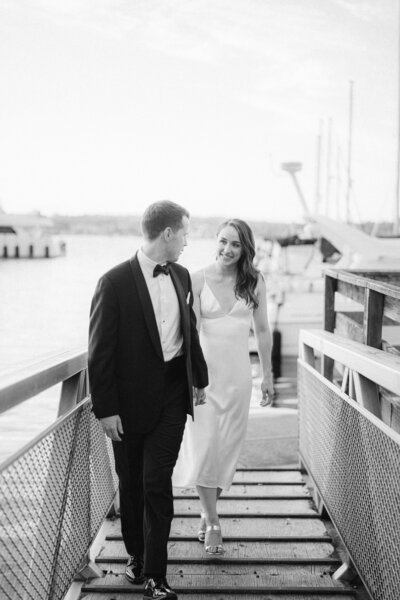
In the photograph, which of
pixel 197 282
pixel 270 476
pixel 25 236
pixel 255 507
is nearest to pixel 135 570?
pixel 255 507

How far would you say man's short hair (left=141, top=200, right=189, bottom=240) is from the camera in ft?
10.1

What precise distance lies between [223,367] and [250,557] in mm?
1074

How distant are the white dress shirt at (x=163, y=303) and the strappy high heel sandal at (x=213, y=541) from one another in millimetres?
1246

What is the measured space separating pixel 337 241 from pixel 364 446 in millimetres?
22330

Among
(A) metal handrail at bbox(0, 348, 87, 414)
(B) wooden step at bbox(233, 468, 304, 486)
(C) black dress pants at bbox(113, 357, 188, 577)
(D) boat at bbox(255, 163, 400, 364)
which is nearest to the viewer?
(A) metal handrail at bbox(0, 348, 87, 414)

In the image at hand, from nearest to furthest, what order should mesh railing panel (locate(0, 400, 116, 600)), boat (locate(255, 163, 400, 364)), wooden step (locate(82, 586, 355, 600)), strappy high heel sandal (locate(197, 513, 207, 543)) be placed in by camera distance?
mesh railing panel (locate(0, 400, 116, 600)) → wooden step (locate(82, 586, 355, 600)) → strappy high heel sandal (locate(197, 513, 207, 543)) → boat (locate(255, 163, 400, 364))

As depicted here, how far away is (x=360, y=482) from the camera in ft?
9.97

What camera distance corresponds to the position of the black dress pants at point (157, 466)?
10.1 ft

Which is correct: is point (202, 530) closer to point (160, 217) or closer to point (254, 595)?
point (254, 595)

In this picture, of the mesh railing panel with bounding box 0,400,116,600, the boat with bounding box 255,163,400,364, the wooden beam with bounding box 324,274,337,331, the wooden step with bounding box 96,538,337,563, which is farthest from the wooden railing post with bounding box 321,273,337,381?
the boat with bounding box 255,163,400,364

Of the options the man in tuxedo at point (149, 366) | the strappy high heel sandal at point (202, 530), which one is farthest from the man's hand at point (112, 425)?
the strappy high heel sandal at point (202, 530)

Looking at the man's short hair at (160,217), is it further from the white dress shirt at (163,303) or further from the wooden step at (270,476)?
the wooden step at (270,476)

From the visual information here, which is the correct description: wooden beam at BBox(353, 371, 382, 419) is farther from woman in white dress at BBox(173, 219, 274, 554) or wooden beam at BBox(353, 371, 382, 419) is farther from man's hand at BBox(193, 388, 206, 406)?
woman in white dress at BBox(173, 219, 274, 554)

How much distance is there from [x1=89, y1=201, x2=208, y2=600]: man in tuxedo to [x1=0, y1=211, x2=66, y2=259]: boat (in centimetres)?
10047
